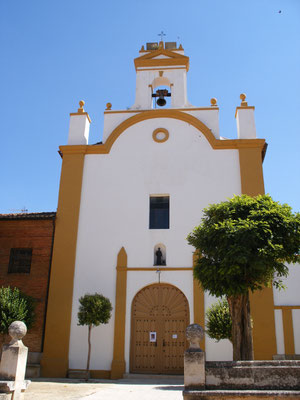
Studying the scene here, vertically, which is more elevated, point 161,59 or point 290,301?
point 161,59

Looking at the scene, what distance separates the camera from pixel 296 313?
1540cm

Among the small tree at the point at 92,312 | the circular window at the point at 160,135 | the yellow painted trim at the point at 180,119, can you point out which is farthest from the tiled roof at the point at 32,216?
the circular window at the point at 160,135

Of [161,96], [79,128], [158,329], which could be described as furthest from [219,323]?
[161,96]

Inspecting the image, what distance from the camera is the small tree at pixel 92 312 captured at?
14961 mm

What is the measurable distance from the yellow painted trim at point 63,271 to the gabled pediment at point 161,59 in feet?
19.3

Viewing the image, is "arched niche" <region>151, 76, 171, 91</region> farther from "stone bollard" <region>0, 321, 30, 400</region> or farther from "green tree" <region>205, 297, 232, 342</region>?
"stone bollard" <region>0, 321, 30, 400</region>

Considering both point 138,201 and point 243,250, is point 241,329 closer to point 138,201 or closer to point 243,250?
point 243,250

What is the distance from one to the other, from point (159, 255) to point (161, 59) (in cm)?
1006

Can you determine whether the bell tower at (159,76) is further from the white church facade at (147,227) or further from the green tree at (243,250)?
the green tree at (243,250)

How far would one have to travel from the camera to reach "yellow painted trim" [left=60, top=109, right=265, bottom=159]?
18.0 m

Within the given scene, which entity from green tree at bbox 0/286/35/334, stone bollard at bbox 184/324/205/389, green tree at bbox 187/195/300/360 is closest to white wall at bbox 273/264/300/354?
green tree at bbox 187/195/300/360

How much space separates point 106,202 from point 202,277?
25.7 feet

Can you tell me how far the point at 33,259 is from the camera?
17172 millimetres

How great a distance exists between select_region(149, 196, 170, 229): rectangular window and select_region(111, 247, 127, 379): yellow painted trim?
181cm
